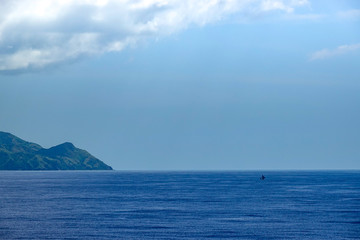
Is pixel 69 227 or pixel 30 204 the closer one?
pixel 69 227

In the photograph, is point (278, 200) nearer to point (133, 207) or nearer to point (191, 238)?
point (133, 207)

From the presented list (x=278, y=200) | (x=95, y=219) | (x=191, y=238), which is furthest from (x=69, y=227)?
(x=278, y=200)

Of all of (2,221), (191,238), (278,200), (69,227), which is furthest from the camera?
(278,200)

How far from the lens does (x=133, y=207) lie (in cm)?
11812

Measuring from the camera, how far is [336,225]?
296 ft

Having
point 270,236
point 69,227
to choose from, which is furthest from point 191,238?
point 69,227

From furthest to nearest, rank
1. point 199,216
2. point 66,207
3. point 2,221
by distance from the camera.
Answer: point 66,207 < point 199,216 < point 2,221

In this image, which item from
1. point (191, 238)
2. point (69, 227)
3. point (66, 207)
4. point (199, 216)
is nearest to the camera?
point (191, 238)

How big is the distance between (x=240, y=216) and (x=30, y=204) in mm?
50145

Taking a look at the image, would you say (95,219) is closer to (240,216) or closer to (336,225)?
(240,216)

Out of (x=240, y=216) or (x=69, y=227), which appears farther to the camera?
(x=240, y=216)

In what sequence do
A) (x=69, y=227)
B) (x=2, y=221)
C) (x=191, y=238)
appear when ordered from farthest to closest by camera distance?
(x=2, y=221) < (x=69, y=227) < (x=191, y=238)

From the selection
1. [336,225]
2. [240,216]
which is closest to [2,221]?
[240,216]

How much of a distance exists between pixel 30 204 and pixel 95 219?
33.3m
